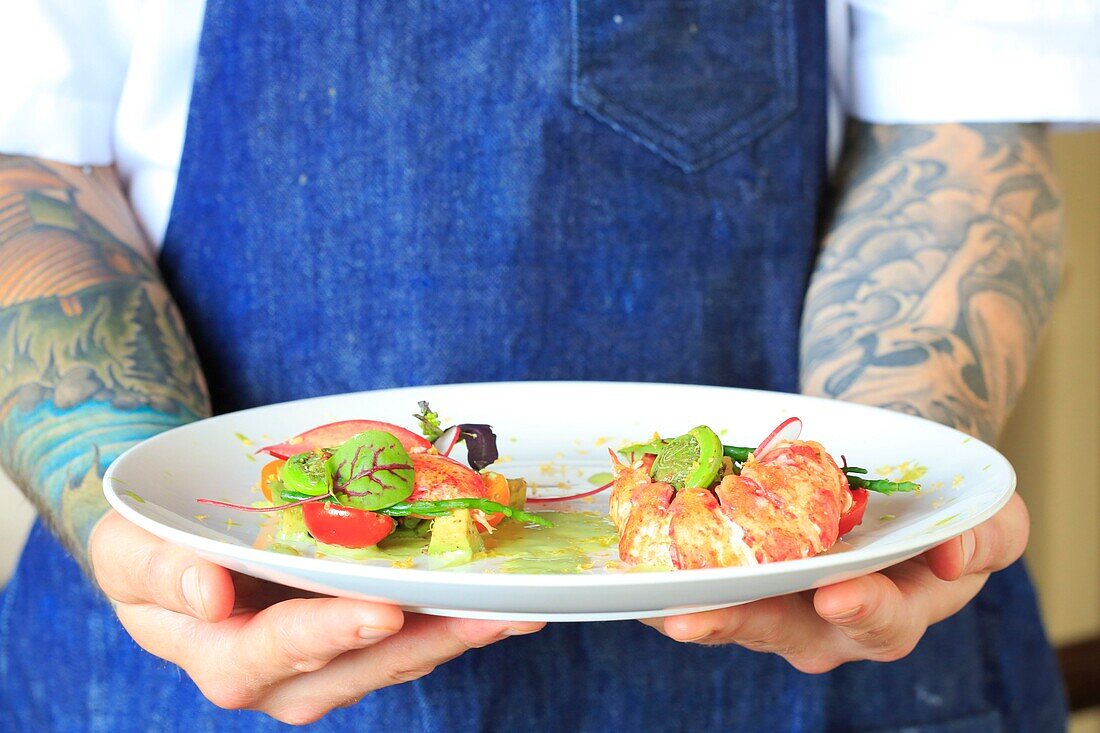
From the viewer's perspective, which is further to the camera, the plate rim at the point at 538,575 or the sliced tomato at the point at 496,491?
the sliced tomato at the point at 496,491

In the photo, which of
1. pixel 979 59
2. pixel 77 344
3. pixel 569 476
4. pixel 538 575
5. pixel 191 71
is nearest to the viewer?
pixel 538 575

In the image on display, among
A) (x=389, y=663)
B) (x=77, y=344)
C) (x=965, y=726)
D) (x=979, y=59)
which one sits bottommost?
(x=965, y=726)

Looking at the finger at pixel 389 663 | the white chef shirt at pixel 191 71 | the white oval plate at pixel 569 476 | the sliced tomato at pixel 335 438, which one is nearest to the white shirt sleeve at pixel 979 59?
the white chef shirt at pixel 191 71

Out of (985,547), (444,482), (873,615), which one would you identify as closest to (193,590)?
(444,482)

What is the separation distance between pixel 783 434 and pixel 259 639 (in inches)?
15.3

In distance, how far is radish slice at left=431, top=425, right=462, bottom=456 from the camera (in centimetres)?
81

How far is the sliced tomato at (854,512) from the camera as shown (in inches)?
27.9

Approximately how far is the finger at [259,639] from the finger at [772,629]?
16cm

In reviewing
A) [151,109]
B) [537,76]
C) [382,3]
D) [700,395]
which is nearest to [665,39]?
[537,76]

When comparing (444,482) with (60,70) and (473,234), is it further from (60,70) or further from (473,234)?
(60,70)

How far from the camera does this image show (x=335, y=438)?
800 millimetres

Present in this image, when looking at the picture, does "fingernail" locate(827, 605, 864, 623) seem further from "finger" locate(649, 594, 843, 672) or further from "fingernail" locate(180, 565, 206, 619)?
"fingernail" locate(180, 565, 206, 619)

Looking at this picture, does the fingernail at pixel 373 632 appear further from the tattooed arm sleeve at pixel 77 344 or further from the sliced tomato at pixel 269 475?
the tattooed arm sleeve at pixel 77 344

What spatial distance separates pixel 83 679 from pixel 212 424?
416 millimetres
